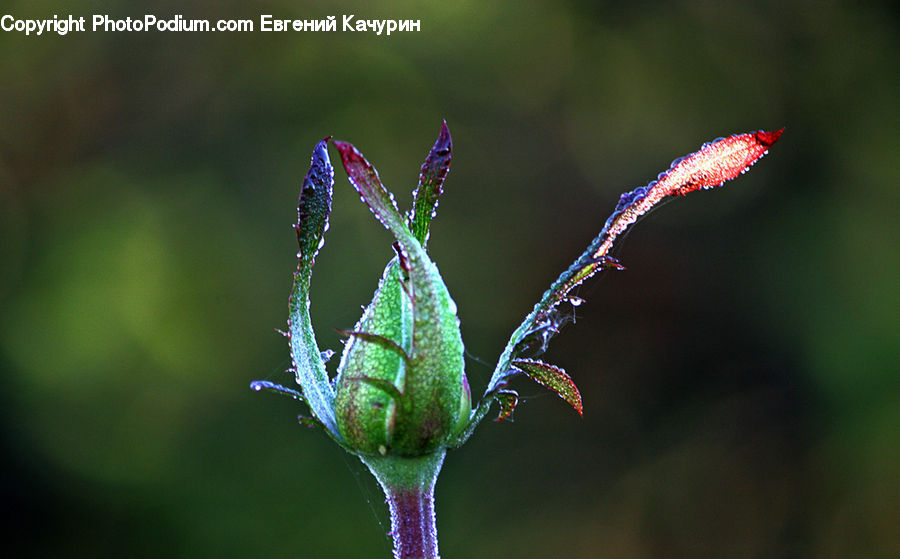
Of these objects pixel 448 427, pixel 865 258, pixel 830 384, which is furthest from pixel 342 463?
pixel 448 427

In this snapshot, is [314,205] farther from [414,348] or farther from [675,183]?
[675,183]

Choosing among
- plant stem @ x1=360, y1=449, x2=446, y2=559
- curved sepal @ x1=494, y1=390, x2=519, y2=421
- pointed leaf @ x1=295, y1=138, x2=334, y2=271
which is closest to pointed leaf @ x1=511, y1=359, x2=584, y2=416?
curved sepal @ x1=494, y1=390, x2=519, y2=421

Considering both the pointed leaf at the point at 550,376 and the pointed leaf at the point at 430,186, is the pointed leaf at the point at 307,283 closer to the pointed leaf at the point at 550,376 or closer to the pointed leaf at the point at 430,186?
the pointed leaf at the point at 430,186

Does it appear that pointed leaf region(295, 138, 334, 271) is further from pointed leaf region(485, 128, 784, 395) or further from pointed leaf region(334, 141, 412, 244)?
pointed leaf region(485, 128, 784, 395)

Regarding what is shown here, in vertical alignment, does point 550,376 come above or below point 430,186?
below

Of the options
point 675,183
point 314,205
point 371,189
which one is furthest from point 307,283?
point 675,183

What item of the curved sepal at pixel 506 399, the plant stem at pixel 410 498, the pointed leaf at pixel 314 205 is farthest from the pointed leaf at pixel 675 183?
the pointed leaf at pixel 314 205
